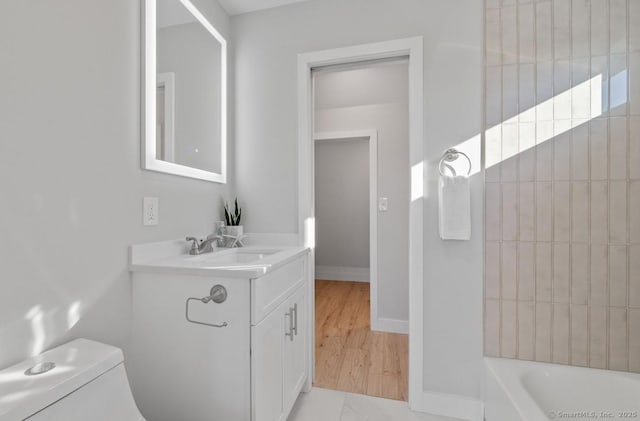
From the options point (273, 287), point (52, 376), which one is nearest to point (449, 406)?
point (273, 287)

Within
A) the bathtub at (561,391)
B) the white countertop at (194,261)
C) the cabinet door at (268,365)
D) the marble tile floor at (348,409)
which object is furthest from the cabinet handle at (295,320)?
the bathtub at (561,391)

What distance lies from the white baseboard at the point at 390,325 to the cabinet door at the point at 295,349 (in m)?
1.10

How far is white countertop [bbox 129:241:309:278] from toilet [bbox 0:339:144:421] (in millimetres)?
328

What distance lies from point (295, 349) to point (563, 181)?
5.43 feet

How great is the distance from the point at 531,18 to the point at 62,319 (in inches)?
98.1

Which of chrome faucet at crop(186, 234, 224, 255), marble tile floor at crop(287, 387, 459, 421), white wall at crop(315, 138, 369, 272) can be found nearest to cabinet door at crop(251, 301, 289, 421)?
marble tile floor at crop(287, 387, 459, 421)

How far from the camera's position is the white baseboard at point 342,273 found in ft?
14.5

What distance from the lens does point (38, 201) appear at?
90cm

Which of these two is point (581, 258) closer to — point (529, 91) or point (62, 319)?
point (529, 91)

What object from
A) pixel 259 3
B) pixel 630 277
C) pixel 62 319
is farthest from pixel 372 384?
pixel 259 3

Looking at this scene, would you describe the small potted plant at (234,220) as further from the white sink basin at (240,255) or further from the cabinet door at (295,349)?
the cabinet door at (295,349)

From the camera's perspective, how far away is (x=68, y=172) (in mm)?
989

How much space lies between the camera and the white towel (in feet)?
5.09

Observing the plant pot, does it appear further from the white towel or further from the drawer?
the white towel
